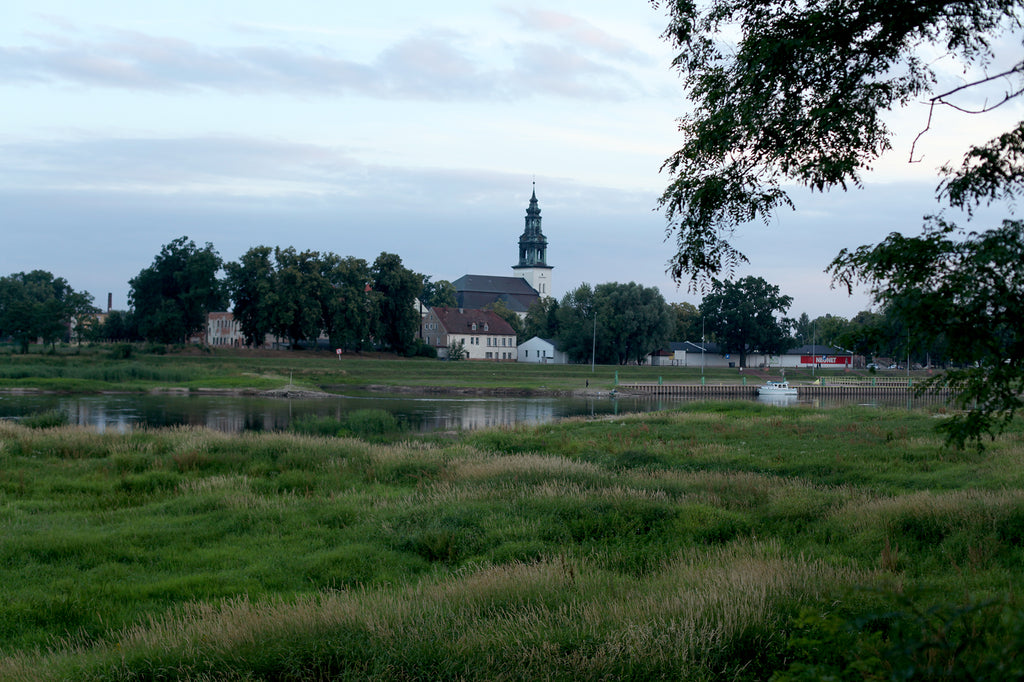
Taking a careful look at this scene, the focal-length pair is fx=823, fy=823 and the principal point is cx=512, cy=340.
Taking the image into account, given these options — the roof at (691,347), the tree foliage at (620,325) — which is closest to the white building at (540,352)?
the tree foliage at (620,325)

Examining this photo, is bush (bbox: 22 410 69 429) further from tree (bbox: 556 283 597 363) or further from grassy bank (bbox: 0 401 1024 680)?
tree (bbox: 556 283 597 363)

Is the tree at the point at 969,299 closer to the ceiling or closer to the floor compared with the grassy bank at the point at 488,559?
closer to the ceiling

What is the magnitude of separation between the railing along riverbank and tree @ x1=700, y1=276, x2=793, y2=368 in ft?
73.1

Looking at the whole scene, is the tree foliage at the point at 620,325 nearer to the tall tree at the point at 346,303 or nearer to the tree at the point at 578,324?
the tree at the point at 578,324

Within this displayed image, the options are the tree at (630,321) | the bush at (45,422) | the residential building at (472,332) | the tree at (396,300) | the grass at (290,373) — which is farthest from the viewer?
the residential building at (472,332)

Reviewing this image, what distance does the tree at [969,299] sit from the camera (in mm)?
6555

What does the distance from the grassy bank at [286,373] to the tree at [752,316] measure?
11.6 meters

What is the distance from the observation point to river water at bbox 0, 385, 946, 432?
3959 centimetres

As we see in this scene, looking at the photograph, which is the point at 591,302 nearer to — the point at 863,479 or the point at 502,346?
the point at 502,346

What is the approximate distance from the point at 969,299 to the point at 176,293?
318 feet

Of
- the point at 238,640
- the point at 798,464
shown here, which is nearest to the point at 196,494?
the point at 238,640

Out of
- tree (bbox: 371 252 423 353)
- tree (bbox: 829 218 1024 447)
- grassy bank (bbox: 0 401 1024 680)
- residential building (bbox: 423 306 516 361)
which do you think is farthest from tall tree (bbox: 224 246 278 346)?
tree (bbox: 829 218 1024 447)

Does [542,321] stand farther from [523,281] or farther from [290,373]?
[290,373]

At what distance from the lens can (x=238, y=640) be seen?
6.98 m
